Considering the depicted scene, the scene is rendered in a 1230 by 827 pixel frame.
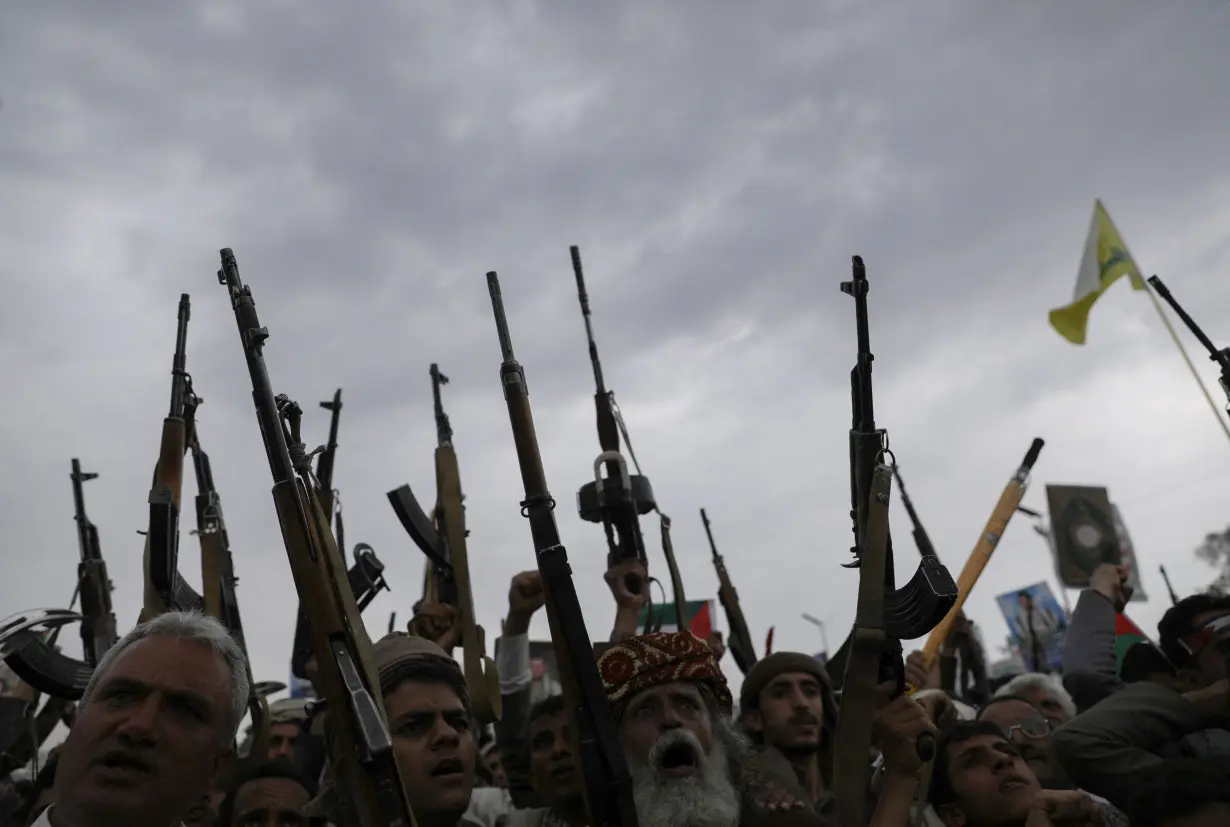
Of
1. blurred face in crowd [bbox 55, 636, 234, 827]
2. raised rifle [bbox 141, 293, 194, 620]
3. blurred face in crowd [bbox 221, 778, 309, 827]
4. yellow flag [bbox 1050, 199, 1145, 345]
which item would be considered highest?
yellow flag [bbox 1050, 199, 1145, 345]

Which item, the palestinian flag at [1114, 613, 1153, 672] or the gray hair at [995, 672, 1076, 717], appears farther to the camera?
the palestinian flag at [1114, 613, 1153, 672]

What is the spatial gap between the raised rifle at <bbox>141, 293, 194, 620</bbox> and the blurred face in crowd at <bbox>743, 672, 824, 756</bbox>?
2.63m

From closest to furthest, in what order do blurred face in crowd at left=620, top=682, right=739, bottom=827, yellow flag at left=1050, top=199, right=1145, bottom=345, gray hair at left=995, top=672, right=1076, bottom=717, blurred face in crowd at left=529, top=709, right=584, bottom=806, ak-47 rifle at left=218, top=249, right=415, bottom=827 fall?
ak-47 rifle at left=218, top=249, right=415, bottom=827
blurred face in crowd at left=620, top=682, right=739, bottom=827
blurred face in crowd at left=529, top=709, right=584, bottom=806
gray hair at left=995, top=672, right=1076, bottom=717
yellow flag at left=1050, top=199, right=1145, bottom=345

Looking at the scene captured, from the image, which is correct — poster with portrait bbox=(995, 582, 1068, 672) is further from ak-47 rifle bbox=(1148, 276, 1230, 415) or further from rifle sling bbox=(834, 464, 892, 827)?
rifle sling bbox=(834, 464, 892, 827)

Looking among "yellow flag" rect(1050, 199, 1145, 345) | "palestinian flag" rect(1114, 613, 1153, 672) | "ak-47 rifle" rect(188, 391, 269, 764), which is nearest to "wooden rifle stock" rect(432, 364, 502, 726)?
"ak-47 rifle" rect(188, 391, 269, 764)

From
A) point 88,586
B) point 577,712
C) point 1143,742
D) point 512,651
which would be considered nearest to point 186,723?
point 577,712

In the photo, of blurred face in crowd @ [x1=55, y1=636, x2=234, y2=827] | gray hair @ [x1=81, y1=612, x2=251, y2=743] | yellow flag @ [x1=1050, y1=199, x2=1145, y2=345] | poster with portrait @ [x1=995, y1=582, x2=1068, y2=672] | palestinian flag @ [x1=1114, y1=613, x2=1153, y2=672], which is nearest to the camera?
blurred face in crowd @ [x1=55, y1=636, x2=234, y2=827]

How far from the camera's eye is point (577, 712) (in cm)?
332

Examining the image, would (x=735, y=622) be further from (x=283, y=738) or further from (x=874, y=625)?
(x=874, y=625)

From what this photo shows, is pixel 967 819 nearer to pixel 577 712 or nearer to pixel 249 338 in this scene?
pixel 577 712

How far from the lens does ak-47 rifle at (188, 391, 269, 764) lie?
4.70 m

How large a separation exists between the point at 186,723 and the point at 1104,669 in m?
4.27

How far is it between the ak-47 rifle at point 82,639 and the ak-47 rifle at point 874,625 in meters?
2.59

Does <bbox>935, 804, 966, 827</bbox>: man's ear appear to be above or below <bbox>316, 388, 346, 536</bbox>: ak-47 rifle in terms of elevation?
below
